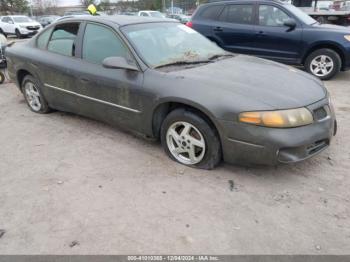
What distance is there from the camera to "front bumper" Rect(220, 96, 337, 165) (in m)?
2.89

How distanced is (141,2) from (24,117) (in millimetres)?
50985

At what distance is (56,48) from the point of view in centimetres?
459

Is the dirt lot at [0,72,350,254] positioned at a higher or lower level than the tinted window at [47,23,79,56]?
lower

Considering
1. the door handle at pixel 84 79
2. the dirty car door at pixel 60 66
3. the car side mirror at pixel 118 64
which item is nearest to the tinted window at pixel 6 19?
the dirty car door at pixel 60 66

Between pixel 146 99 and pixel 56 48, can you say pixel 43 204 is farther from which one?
pixel 56 48

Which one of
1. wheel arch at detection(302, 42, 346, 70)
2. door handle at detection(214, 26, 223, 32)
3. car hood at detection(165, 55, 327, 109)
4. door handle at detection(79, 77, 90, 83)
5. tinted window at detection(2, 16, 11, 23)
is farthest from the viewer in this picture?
tinted window at detection(2, 16, 11, 23)

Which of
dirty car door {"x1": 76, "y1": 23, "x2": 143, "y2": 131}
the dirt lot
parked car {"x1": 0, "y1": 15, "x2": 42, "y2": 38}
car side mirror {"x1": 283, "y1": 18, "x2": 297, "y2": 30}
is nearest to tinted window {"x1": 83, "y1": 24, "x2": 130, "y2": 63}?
dirty car door {"x1": 76, "y1": 23, "x2": 143, "y2": 131}

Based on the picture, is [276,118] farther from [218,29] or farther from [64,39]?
[218,29]

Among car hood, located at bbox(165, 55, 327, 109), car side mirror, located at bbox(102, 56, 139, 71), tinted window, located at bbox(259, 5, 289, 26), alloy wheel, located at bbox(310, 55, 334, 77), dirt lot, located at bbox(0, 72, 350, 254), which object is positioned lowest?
dirt lot, located at bbox(0, 72, 350, 254)

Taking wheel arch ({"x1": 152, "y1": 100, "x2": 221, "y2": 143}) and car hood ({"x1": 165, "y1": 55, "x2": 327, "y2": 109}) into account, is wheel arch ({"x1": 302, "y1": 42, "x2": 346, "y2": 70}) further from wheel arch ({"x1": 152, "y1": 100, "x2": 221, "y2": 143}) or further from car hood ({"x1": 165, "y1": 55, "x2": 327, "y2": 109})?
wheel arch ({"x1": 152, "y1": 100, "x2": 221, "y2": 143})

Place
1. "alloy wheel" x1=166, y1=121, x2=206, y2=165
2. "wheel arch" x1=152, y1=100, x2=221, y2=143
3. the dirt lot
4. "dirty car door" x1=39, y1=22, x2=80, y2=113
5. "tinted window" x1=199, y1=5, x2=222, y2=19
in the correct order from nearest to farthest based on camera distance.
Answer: the dirt lot
"wheel arch" x1=152, y1=100, x2=221, y2=143
"alloy wheel" x1=166, y1=121, x2=206, y2=165
"dirty car door" x1=39, y1=22, x2=80, y2=113
"tinted window" x1=199, y1=5, x2=222, y2=19

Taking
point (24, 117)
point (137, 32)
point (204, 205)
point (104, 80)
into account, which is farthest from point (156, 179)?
point (24, 117)

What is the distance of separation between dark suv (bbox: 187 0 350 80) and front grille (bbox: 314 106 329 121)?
423cm

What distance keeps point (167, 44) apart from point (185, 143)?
1.29 metres
